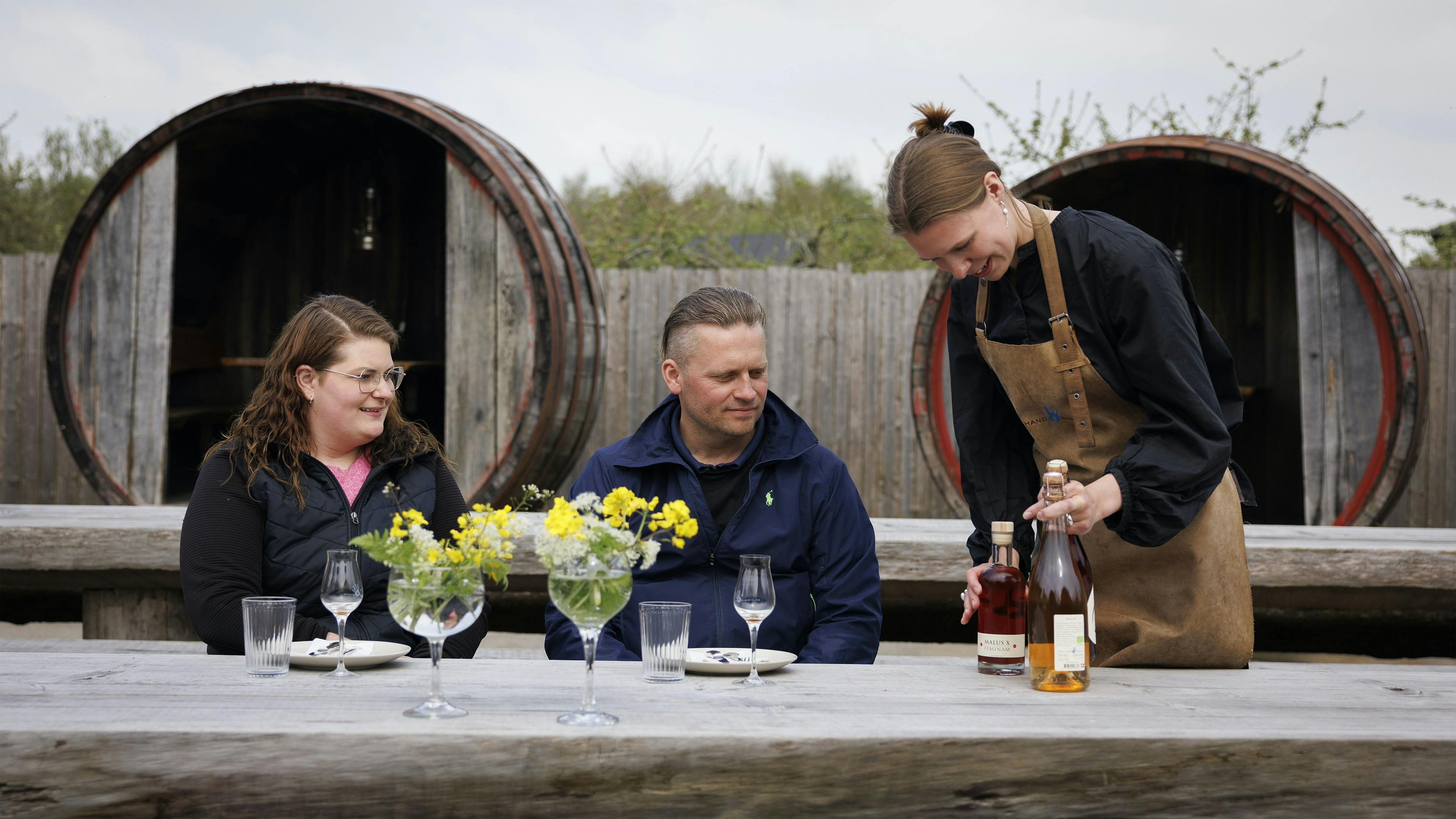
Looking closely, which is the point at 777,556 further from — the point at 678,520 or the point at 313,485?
the point at 313,485

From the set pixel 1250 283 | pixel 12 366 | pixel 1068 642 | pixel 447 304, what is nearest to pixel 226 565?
pixel 1068 642

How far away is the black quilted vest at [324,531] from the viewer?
2.38 m

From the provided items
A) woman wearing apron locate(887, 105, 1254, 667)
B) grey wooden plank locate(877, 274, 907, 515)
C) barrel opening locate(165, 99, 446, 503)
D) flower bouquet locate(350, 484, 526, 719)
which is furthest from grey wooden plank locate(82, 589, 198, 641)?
grey wooden plank locate(877, 274, 907, 515)

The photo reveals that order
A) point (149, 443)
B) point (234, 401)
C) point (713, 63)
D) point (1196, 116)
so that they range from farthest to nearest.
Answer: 1. point (713, 63)
2. point (1196, 116)
3. point (234, 401)
4. point (149, 443)

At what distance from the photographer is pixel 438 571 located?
1540 mm

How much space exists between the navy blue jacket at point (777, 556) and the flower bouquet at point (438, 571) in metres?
0.78

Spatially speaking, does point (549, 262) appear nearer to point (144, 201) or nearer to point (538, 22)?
point (144, 201)

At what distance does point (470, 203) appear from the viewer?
419cm

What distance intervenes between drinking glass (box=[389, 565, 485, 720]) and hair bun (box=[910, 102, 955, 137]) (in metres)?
1.17

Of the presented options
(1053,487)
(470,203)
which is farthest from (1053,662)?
(470,203)

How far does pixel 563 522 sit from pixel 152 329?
3504 millimetres

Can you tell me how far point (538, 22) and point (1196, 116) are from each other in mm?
7742

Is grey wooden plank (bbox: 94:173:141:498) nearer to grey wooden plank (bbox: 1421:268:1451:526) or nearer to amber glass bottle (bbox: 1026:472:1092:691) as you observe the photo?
amber glass bottle (bbox: 1026:472:1092:691)

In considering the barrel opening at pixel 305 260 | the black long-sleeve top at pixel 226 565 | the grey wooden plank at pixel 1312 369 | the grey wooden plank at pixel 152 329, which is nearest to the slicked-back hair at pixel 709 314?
the black long-sleeve top at pixel 226 565
